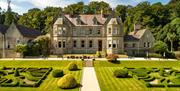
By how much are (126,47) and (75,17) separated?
42.2 ft

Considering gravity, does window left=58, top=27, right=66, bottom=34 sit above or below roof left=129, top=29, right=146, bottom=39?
above

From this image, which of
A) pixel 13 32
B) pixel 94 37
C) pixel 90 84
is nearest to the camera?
pixel 90 84

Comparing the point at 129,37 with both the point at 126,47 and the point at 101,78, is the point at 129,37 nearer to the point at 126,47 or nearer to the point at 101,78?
the point at 126,47

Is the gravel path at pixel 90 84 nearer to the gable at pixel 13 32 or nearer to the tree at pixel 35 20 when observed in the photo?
the gable at pixel 13 32

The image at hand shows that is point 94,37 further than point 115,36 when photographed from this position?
Yes

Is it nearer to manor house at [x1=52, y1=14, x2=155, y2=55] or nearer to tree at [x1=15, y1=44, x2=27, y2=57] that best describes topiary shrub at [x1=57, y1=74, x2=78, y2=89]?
tree at [x1=15, y1=44, x2=27, y2=57]

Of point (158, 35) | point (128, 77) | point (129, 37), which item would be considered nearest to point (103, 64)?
point (128, 77)

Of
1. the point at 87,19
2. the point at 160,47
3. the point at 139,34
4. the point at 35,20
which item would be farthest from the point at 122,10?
the point at 160,47

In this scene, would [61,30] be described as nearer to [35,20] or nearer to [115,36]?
[115,36]

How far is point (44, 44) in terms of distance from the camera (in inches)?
2744

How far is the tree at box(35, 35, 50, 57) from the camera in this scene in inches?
2731

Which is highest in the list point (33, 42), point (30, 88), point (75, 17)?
point (75, 17)

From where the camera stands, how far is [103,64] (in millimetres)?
55906

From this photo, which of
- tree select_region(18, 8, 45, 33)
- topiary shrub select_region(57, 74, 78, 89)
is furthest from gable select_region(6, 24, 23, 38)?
topiary shrub select_region(57, 74, 78, 89)
